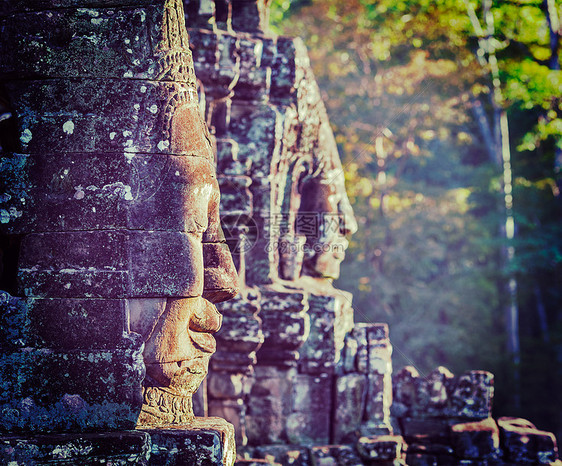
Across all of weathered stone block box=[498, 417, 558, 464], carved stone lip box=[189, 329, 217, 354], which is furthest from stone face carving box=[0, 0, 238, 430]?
weathered stone block box=[498, 417, 558, 464]

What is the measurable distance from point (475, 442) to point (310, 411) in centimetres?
137

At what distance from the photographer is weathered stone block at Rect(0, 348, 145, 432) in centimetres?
378

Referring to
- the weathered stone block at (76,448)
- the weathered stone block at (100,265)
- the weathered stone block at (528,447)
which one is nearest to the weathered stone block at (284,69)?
the weathered stone block at (100,265)

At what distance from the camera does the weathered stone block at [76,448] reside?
3.60 m

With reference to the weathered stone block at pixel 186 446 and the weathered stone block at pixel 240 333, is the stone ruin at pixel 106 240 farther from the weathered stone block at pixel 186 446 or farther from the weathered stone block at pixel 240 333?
the weathered stone block at pixel 240 333

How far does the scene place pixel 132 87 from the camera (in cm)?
398

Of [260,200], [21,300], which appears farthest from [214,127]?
[21,300]

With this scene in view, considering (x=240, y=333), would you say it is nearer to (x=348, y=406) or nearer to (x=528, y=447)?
(x=348, y=406)

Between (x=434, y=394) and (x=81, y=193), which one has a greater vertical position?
(x=81, y=193)

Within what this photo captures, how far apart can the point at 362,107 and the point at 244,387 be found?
8782 mm

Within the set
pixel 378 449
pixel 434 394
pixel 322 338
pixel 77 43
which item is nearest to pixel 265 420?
pixel 322 338

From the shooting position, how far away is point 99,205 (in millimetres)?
3932

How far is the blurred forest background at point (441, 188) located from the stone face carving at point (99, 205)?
1026 centimetres

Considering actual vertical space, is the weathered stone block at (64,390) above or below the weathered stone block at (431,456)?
above
